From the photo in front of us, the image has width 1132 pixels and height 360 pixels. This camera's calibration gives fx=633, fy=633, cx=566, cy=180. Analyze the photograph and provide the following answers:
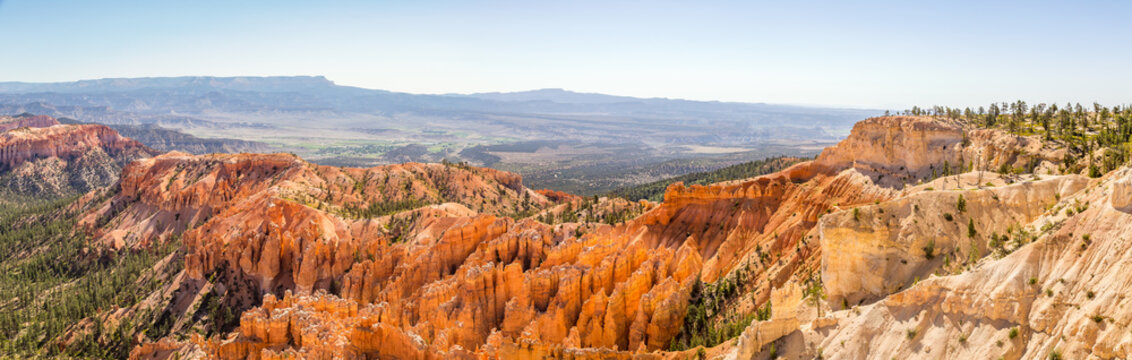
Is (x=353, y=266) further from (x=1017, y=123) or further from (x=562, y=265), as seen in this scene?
(x=1017, y=123)

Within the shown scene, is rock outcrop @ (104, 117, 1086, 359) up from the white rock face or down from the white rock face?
down

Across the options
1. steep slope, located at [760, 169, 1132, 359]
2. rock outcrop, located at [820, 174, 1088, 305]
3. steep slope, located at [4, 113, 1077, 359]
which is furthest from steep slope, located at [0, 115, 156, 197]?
steep slope, located at [760, 169, 1132, 359]

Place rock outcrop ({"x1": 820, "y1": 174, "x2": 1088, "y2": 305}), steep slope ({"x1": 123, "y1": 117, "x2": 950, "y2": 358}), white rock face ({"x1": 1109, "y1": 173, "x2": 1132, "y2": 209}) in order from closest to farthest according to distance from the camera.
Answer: white rock face ({"x1": 1109, "y1": 173, "x2": 1132, "y2": 209}), rock outcrop ({"x1": 820, "y1": 174, "x2": 1088, "y2": 305}), steep slope ({"x1": 123, "y1": 117, "x2": 950, "y2": 358})

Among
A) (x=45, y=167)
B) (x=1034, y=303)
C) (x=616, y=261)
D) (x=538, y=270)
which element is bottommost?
(x=45, y=167)

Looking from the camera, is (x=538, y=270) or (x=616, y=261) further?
(x=616, y=261)

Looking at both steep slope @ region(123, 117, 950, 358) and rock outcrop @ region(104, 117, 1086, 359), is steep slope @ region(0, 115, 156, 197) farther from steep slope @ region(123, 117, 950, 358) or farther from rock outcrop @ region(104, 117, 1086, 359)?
steep slope @ region(123, 117, 950, 358)

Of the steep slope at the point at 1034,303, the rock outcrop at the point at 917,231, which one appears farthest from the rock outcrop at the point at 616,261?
the steep slope at the point at 1034,303

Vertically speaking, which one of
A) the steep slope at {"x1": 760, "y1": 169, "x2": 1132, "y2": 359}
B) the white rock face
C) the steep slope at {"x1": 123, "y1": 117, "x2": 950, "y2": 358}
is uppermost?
the white rock face

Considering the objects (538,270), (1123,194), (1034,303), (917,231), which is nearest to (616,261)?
(538,270)

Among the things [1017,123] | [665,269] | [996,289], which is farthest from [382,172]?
[996,289]

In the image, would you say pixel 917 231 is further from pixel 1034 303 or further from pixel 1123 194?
pixel 1123 194

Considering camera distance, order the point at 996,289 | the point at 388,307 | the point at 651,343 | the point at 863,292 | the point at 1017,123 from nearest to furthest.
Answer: the point at 996,289 < the point at 863,292 < the point at 651,343 < the point at 388,307 < the point at 1017,123
